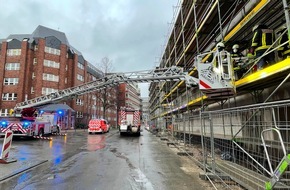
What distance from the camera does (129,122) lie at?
2820 centimetres

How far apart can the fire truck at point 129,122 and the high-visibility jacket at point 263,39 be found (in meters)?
22.0

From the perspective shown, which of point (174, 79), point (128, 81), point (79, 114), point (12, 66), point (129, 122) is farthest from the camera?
point (79, 114)

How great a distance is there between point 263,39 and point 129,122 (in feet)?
74.1

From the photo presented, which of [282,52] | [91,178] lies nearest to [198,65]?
[282,52]

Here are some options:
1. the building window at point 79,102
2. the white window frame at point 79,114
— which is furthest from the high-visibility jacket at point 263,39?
the building window at point 79,102

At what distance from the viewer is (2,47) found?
44375 millimetres

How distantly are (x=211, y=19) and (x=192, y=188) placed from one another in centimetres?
915

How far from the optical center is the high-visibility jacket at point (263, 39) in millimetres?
6766

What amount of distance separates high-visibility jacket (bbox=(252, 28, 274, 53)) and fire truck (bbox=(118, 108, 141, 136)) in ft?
72.0

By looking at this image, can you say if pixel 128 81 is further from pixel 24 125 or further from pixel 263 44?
pixel 263 44

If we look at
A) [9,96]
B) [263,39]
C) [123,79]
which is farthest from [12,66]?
[263,39]

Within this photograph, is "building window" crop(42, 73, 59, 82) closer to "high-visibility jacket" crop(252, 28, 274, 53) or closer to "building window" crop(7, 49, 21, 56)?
"building window" crop(7, 49, 21, 56)

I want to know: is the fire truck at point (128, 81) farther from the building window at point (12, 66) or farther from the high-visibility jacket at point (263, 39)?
the building window at point (12, 66)

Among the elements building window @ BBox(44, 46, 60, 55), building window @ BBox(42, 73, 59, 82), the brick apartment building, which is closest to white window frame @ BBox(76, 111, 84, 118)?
the brick apartment building
